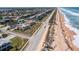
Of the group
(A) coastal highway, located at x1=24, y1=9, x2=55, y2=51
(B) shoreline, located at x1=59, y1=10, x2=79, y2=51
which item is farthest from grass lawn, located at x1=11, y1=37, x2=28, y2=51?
(B) shoreline, located at x1=59, y1=10, x2=79, y2=51

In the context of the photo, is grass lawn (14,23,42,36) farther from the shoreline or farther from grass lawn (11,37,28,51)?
the shoreline

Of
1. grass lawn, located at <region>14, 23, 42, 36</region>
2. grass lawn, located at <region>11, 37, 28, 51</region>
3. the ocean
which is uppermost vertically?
the ocean

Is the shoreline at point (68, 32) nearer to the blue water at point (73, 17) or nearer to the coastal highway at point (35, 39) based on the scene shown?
the blue water at point (73, 17)

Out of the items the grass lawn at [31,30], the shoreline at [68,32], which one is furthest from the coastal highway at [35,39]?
the shoreline at [68,32]

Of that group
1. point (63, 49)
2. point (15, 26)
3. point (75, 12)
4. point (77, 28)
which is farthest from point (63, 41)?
point (15, 26)

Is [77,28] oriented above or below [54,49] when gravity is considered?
above
